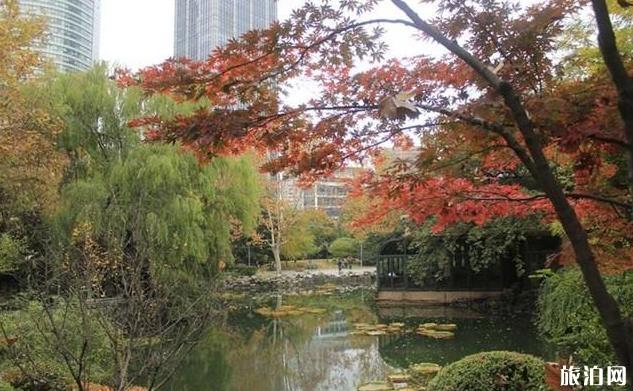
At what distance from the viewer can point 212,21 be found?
5.62 m

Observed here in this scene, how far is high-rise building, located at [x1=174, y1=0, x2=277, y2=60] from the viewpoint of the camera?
4.85m

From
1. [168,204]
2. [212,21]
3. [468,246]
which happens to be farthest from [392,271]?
[212,21]

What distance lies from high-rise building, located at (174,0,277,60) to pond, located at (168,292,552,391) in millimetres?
4347

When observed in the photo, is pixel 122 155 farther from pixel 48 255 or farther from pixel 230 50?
pixel 230 50

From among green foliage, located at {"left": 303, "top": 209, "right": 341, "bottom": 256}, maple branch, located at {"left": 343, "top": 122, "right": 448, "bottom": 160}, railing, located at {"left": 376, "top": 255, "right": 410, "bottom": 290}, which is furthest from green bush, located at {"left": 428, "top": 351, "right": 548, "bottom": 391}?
green foliage, located at {"left": 303, "top": 209, "right": 341, "bottom": 256}

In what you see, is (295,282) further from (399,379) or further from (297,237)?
(399,379)

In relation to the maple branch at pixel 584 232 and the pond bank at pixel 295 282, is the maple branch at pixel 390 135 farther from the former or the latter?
the pond bank at pixel 295 282

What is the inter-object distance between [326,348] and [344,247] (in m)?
21.7

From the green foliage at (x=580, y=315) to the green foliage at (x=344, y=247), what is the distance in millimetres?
22564

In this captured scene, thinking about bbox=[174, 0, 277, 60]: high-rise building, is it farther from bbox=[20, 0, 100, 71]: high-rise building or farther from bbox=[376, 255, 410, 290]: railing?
bbox=[376, 255, 410, 290]: railing

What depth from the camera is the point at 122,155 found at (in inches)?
445

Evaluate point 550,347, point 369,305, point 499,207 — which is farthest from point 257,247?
point 499,207

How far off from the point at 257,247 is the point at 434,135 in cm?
2387

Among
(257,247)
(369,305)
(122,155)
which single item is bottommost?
(369,305)
